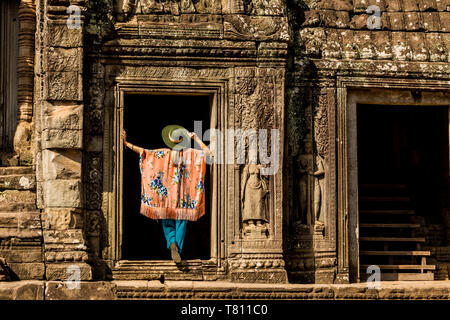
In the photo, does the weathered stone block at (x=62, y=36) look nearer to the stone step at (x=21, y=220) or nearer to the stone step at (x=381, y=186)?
the stone step at (x=21, y=220)

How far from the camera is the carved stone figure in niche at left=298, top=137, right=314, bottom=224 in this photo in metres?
11.6

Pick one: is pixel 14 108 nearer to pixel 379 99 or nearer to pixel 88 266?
pixel 88 266

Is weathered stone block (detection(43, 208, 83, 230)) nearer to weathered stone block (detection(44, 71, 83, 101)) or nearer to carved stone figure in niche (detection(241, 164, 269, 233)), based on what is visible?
weathered stone block (detection(44, 71, 83, 101))

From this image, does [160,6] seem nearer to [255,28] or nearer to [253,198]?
[255,28]

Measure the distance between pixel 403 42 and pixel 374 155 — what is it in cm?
436

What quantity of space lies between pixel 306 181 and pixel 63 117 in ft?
10.8

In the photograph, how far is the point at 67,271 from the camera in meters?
10.4

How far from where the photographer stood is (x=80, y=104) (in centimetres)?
1081

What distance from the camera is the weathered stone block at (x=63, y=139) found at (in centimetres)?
1068

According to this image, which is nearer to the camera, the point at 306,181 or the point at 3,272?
the point at 3,272

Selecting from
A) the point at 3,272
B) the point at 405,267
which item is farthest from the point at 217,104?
the point at 405,267

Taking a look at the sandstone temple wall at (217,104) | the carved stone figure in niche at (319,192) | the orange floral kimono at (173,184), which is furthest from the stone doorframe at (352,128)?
the orange floral kimono at (173,184)

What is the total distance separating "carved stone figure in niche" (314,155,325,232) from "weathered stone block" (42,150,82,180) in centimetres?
314

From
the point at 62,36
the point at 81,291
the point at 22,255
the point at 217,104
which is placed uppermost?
the point at 62,36
